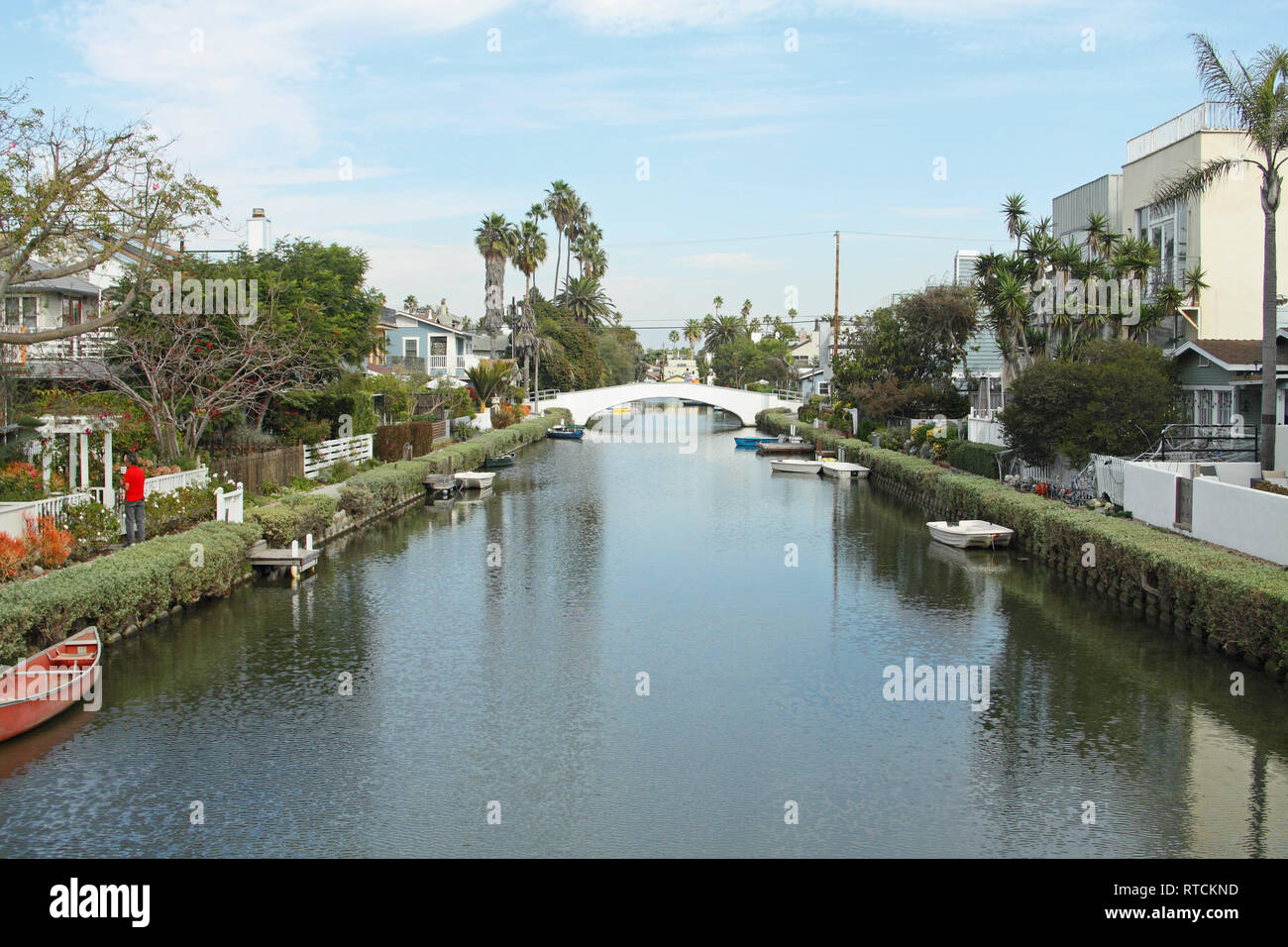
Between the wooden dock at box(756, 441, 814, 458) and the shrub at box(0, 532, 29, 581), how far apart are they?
4918 centimetres

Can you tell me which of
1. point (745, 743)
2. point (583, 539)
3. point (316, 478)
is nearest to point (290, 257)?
point (316, 478)

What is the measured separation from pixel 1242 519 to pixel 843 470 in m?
32.5

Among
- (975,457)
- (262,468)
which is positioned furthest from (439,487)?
(975,457)

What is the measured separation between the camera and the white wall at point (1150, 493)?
23.2 meters

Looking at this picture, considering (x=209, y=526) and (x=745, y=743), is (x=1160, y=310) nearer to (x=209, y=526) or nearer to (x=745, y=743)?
(x=745, y=743)

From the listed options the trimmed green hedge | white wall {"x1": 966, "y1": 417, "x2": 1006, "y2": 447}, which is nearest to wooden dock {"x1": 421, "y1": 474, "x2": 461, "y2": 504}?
the trimmed green hedge

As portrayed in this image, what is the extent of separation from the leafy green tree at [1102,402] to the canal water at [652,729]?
454 cm

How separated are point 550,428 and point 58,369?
49787mm

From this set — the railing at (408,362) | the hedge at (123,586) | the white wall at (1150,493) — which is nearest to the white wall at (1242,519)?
the white wall at (1150,493)

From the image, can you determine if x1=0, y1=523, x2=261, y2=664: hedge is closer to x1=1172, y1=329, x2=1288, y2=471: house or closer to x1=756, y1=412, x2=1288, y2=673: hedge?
x1=756, y1=412, x2=1288, y2=673: hedge

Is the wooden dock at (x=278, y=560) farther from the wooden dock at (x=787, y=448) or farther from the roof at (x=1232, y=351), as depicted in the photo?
the wooden dock at (x=787, y=448)

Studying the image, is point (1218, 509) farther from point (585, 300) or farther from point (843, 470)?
point (585, 300)

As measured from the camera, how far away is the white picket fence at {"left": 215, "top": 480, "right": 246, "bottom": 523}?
24.5 m

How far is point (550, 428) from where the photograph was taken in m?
80.6
